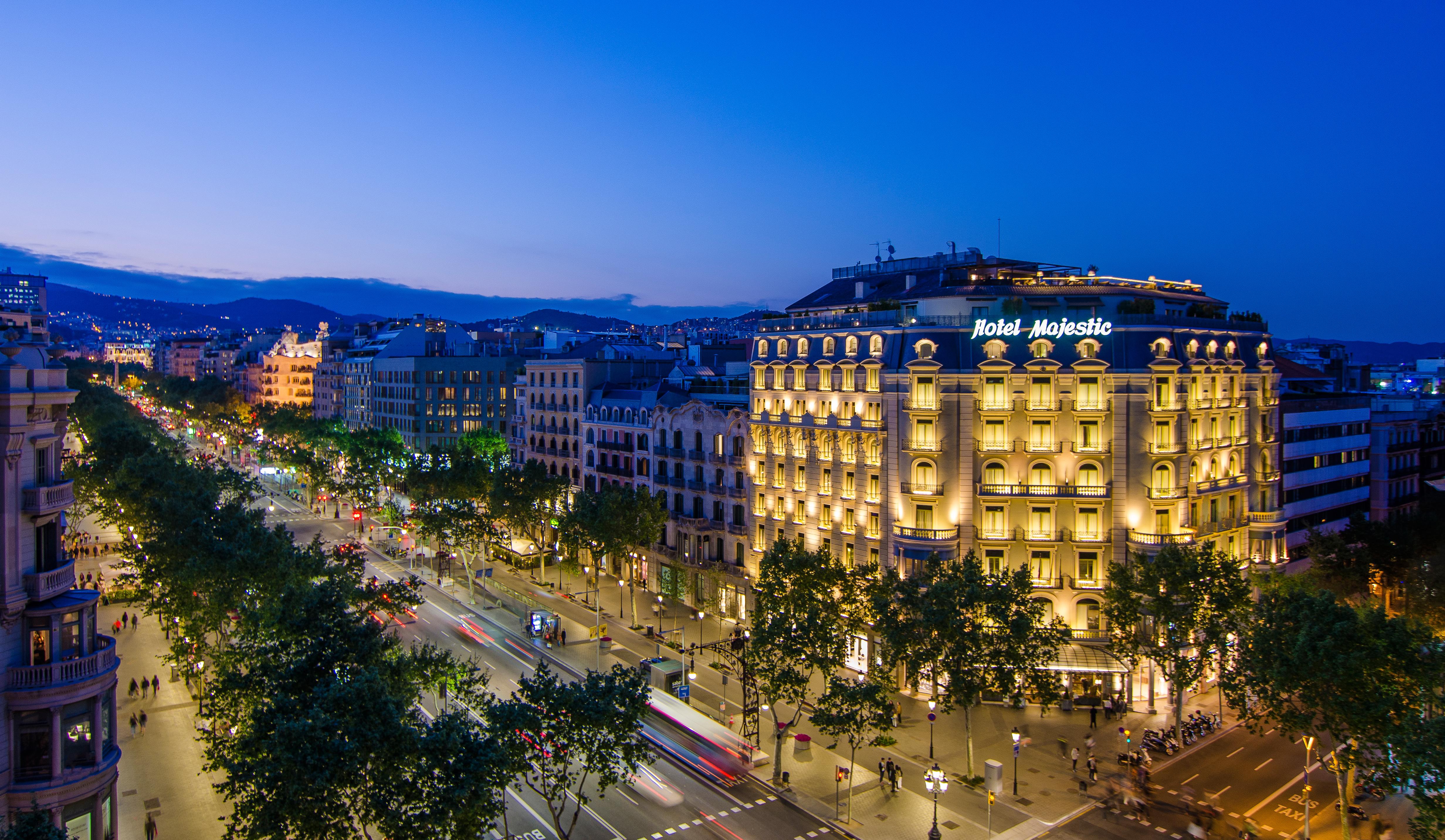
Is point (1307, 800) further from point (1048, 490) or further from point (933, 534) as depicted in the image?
point (933, 534)

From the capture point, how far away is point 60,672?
32656mm

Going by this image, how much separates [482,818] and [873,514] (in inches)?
1664

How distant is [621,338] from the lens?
509 feet

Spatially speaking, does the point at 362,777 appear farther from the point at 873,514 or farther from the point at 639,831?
the point at 873,514

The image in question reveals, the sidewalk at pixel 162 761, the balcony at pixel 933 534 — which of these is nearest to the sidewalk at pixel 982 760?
the balcony at pixel 933 534

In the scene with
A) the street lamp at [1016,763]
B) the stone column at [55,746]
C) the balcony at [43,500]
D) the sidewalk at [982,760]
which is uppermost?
the balcony at [43,500]

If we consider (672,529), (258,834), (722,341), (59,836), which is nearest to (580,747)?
(258,834)

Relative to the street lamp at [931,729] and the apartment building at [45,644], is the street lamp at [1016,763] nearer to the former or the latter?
the street lamp at [931,729]

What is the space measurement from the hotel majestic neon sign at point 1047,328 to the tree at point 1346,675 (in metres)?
22.8

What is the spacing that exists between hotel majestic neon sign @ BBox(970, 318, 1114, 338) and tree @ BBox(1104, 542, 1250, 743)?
51.4ft

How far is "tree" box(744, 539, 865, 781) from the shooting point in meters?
48.4

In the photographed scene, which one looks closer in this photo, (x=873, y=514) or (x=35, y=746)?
(x=35, y=746)

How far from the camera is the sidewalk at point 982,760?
44094mm

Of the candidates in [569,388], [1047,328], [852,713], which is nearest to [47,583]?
[852,713]
